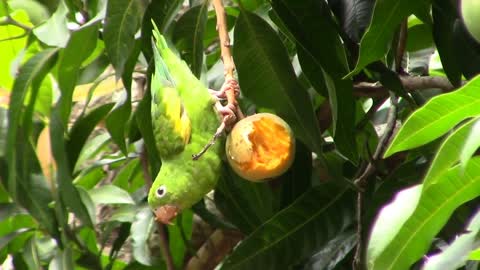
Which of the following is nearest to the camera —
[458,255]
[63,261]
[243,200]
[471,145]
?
[471,145]

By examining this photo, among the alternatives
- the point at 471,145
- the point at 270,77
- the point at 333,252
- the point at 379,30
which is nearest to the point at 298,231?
the point at 333,252

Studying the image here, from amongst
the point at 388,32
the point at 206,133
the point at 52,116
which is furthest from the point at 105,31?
the point at 388,32

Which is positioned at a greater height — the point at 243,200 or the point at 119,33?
the point at 119,33

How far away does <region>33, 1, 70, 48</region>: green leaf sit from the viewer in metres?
1.07

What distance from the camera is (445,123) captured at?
58 cm

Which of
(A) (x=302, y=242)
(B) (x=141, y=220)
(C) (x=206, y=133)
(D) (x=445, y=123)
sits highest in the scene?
(D) (x=445, y=123)

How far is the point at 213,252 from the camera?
1443 millimetres

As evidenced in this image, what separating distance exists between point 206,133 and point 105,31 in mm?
265

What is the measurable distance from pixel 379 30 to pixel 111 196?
2.17 ft

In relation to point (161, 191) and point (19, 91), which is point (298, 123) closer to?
point (161, 191)

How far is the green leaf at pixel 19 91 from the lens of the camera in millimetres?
1099

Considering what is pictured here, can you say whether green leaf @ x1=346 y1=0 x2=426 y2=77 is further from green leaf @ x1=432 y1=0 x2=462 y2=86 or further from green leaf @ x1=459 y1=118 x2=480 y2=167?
green leaf @ x1=459 y1=118 x2=480 y2=167

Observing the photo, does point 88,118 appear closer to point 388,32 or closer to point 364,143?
point 364,143

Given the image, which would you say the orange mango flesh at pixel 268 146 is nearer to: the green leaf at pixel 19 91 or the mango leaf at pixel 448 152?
the mango leaf at pixel 448 152
